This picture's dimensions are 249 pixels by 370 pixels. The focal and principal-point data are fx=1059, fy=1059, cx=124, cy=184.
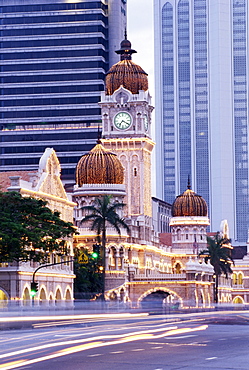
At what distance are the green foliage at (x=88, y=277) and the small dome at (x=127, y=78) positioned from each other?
1428 inches

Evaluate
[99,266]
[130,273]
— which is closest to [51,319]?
[99,266]

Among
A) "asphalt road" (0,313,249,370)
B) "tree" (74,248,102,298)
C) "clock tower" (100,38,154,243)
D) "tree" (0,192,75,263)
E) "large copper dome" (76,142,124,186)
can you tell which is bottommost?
"asphalt road" (0,313,249,370)

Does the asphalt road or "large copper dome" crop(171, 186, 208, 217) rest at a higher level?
"large copper dome" crop(171, 186, 208, 217)

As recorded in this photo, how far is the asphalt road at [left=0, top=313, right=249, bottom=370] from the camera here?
32.8 meters

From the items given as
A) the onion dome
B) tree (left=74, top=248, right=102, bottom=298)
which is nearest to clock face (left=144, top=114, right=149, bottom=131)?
the onion dome

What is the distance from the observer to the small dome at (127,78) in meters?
151

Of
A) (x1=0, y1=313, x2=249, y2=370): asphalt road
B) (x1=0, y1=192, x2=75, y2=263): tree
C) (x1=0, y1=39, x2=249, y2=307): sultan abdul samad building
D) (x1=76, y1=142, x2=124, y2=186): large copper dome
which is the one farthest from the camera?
(x1=76, y1=142, x2=124, y2=186): large copper dome

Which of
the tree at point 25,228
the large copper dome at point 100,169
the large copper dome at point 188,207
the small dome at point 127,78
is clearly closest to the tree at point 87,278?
the large copper dome at point 100,169

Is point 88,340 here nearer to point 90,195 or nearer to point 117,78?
point 90,195

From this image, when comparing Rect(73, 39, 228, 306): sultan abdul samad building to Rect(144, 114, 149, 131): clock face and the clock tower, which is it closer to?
the clock tower

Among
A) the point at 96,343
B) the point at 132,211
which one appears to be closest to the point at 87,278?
the point at 132,211

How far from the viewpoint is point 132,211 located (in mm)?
152500

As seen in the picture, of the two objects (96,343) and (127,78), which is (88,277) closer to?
(127,78)

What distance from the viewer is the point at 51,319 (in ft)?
189
